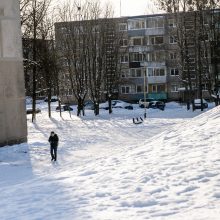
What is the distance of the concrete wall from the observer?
23.2m

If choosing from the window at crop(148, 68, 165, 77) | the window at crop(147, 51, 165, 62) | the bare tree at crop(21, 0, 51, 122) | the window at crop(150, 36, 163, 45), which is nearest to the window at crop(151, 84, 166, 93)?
the window at crop(148, 68, 165, 77)

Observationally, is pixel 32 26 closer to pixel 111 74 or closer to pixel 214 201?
pixel 111 74

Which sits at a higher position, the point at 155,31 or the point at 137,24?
the point at 137,24

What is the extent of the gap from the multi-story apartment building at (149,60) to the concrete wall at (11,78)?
4349 centimetres

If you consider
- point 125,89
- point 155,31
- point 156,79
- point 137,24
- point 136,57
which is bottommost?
point 125,89

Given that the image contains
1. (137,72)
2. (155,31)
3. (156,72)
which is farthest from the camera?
(137,72)

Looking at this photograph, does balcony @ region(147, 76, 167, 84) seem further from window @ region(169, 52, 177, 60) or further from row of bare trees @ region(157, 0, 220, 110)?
row of bare trees @ region(157, 0, 220, 110)

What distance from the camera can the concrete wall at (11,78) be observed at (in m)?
23.2

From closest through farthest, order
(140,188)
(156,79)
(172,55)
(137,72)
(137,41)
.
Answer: (140,188) < (172,55) < (156,79) < (137,72) < (137,41)

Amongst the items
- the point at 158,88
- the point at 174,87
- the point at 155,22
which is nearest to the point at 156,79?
the point at 158,88

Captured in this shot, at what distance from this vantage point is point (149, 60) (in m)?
68.9

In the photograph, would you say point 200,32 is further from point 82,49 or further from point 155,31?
point 155,31

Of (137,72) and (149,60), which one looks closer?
(149,60)

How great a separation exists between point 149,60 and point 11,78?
46852 mm
